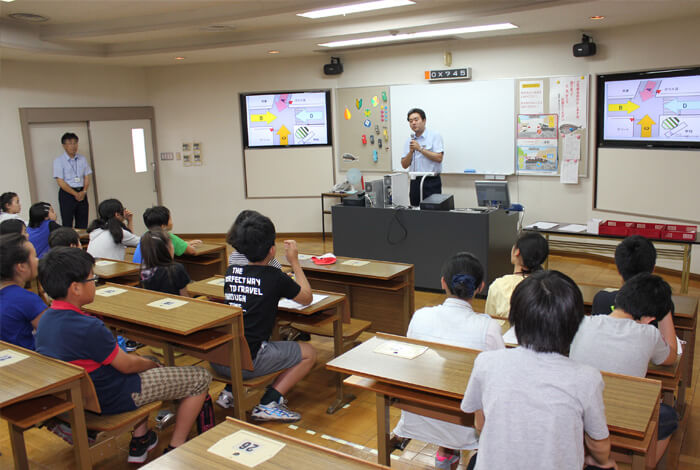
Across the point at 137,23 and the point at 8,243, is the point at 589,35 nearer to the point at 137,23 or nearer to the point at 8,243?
the point at 137,23

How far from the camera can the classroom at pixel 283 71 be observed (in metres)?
5.74

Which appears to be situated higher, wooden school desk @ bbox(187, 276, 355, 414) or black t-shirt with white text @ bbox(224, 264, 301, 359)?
black t-shirt with white text @ bbox(224, 264, 301, 359)

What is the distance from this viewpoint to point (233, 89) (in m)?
8.73

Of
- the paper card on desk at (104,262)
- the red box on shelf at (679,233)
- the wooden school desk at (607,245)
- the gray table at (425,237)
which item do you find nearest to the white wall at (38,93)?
the paper card on desk at (104,262)

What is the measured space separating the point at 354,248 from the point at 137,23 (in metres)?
3.28

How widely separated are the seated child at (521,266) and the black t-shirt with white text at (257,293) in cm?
110

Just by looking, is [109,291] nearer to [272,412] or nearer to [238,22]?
[272,412]

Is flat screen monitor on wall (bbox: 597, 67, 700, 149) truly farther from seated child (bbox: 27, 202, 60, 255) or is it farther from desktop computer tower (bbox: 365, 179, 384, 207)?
seated child (bbox: 27, 202, 60, 255)

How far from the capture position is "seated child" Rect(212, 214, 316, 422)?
3096mm

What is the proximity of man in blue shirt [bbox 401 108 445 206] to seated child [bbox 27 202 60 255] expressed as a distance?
3674 millimetres

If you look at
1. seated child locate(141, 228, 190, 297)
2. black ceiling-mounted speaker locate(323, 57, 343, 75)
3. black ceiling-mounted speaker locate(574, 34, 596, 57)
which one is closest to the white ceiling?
black ceiling-mounted speaker locate(574, 34, 596, 57)

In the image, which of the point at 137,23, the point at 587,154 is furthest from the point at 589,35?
the point at 137,23

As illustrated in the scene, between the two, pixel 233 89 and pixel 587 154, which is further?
pixel 233 89

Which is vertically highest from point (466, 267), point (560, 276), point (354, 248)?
point (560, 276)
